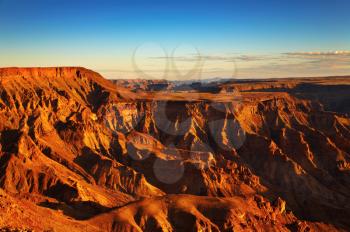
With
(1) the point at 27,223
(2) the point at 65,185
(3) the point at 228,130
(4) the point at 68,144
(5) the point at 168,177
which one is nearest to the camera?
(1) the point at 27,223

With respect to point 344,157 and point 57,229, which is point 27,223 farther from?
point 344,157

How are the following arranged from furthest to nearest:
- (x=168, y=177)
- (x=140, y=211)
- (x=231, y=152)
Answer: (x=231, y=152), (x=168, y=177), (x=140, y=211)

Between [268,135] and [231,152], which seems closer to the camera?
[231,152]

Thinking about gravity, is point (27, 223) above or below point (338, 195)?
above

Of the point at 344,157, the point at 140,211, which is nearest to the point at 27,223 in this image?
the point at 140,211

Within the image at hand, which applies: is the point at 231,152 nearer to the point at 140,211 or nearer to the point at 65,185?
the point at 65,185

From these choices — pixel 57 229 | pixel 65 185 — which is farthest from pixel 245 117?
pixel 57 229
